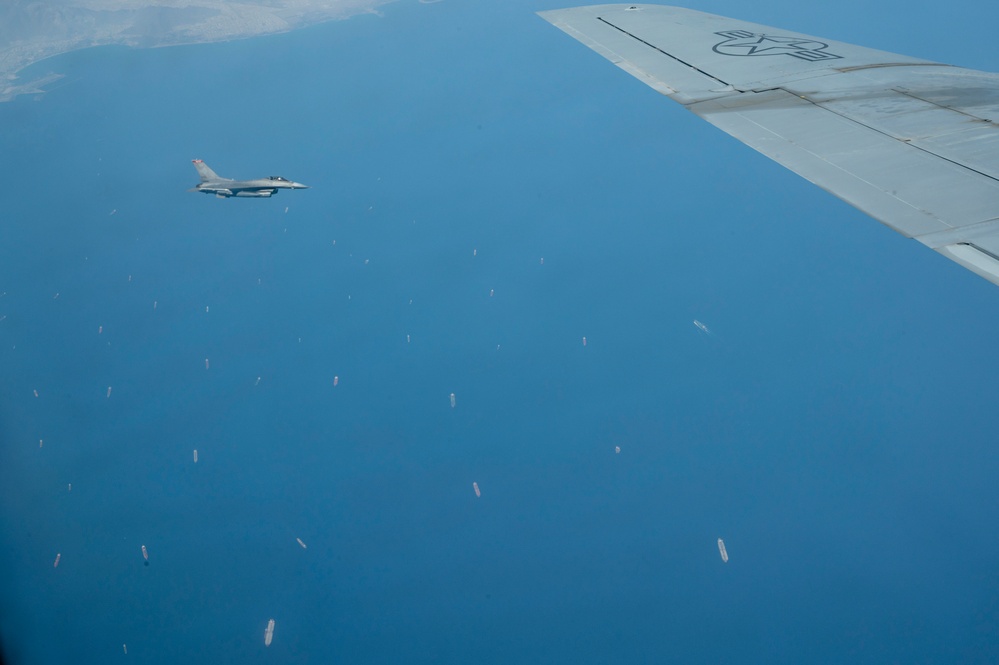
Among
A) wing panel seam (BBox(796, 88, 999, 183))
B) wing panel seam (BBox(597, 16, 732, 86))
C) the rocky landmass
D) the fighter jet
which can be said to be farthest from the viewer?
the rocky landmass

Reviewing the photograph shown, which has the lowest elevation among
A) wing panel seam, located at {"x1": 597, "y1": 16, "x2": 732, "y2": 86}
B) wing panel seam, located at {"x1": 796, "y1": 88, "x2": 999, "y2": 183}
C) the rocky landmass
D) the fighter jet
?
the fighter jet

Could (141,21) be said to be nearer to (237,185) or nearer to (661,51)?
(237,185)

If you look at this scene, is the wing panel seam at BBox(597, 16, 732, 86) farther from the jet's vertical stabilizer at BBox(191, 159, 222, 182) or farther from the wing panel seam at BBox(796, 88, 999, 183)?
the jet's vertical stabilizer at BBox(191, 159, 222, 182)

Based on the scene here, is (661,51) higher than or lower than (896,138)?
higher

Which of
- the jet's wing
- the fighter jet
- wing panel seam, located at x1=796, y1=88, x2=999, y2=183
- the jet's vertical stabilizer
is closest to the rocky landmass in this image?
the jet's vertical stabilizer

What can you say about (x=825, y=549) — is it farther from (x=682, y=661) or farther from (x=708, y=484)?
(x=682, y=661)

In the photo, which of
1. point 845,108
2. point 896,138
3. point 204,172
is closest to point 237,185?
point 204,172
